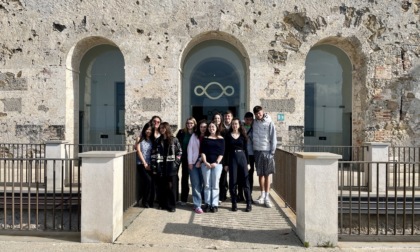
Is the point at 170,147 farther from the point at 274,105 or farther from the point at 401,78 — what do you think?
the point at 401,78

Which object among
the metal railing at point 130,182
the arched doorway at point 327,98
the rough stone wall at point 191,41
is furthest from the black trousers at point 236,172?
the arched doorway at point 327,98

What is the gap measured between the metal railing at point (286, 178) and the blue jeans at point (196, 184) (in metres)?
1.60

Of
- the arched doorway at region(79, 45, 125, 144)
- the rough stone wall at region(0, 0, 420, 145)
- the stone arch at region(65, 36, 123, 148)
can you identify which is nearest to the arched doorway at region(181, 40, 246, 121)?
the rough stone wall at region(0, 0, 420, 145)

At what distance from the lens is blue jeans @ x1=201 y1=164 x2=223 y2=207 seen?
20.1ft

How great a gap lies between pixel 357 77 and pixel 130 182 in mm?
9171

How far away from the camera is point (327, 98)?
14047mm

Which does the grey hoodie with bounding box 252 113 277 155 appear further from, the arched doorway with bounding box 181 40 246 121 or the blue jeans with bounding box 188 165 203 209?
the arched doorway with bounding box 181 40 246 121

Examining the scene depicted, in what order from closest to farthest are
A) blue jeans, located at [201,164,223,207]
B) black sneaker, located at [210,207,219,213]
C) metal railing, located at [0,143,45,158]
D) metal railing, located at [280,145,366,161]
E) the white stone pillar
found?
the white stone pillar < blue jeans, located at [201,164,223,207] < black sneaker, located at [210,207,219,213] < metal railing, located at [280,145,366,161] < metal railing, located at [0,143,45,158]

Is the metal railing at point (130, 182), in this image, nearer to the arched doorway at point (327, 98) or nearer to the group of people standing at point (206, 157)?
the group of people standing at point (206, 157)

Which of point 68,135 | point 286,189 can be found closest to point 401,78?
point 286,189

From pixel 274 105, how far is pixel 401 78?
4208mm

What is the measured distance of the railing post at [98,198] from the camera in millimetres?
4871

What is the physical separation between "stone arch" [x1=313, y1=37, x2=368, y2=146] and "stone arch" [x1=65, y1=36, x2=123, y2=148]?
305 inches

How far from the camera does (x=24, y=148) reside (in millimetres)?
11766
